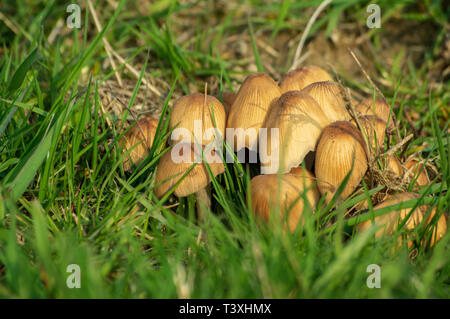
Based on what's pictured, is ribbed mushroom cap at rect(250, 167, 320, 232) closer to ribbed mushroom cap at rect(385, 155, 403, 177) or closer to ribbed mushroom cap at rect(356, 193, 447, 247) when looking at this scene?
ribbed mushroom cap at rect(356, 193, 447, 247)

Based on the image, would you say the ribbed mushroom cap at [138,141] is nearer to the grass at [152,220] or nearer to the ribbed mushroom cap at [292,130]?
the grass at [152,220]

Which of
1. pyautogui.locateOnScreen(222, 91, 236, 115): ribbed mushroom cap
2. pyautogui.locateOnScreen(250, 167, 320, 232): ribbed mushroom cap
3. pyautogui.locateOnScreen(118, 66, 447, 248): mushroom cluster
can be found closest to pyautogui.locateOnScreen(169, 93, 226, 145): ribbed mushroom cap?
pyautogui.locateOnScreen(118, 66, 447, 248): mushroom cluster

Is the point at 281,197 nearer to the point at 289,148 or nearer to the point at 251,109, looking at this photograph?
the point at 289,148

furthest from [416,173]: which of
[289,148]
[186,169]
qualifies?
[186,169]

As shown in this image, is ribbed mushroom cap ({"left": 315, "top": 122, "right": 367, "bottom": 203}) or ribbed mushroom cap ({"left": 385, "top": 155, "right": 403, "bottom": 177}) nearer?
ribbed mushroom cap ({"left": 315, "top": 122, "right": 367, "bottom": 203})

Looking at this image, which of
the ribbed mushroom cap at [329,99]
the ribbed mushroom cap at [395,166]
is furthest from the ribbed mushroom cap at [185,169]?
the ribbed mushroom cap at [395,166]

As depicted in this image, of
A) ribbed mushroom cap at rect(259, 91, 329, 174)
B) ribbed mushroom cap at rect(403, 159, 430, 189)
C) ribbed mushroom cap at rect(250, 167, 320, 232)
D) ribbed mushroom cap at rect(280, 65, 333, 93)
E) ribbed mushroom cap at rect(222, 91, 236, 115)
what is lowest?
ribbed mushroom cap at rect(250, 167, 320, 232)
